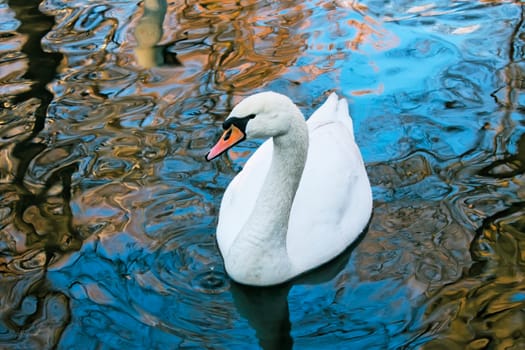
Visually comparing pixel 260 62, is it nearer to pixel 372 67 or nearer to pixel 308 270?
pixel 372 67

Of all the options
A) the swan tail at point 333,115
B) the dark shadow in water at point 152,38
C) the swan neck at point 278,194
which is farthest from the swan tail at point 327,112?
the dark shadow in water at point 152,38

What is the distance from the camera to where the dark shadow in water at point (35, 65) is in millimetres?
6770

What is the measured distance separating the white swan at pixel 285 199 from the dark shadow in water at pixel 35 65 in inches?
78.0

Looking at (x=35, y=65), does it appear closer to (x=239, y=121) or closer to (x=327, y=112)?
(x=327, y=112)

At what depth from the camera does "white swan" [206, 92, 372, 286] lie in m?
4.63

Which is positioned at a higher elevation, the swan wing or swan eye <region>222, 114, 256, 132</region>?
swan eye <region>222, 114, 256, 132</region>

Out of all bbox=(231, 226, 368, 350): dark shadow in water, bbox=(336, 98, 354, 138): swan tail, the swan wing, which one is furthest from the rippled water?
bbox=(336, 98, 354, 138): swan tail

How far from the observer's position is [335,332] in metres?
4.64

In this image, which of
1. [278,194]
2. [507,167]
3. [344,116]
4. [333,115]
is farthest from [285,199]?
[507,167]

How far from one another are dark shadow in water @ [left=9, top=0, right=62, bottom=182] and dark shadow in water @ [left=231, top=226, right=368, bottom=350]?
2.32 m

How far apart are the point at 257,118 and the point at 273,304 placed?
46.2 inches

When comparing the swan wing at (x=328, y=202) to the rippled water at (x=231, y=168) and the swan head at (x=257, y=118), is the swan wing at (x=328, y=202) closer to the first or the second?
the rippled water at (x=231, y=168)

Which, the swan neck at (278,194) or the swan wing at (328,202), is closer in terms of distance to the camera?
the swan neck at (278,194)

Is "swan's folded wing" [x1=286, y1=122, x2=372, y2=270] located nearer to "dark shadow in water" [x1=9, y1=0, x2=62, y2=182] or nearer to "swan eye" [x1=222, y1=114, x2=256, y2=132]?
"swan eye" [x1=222, y1=114, x2=256, y2=132]
